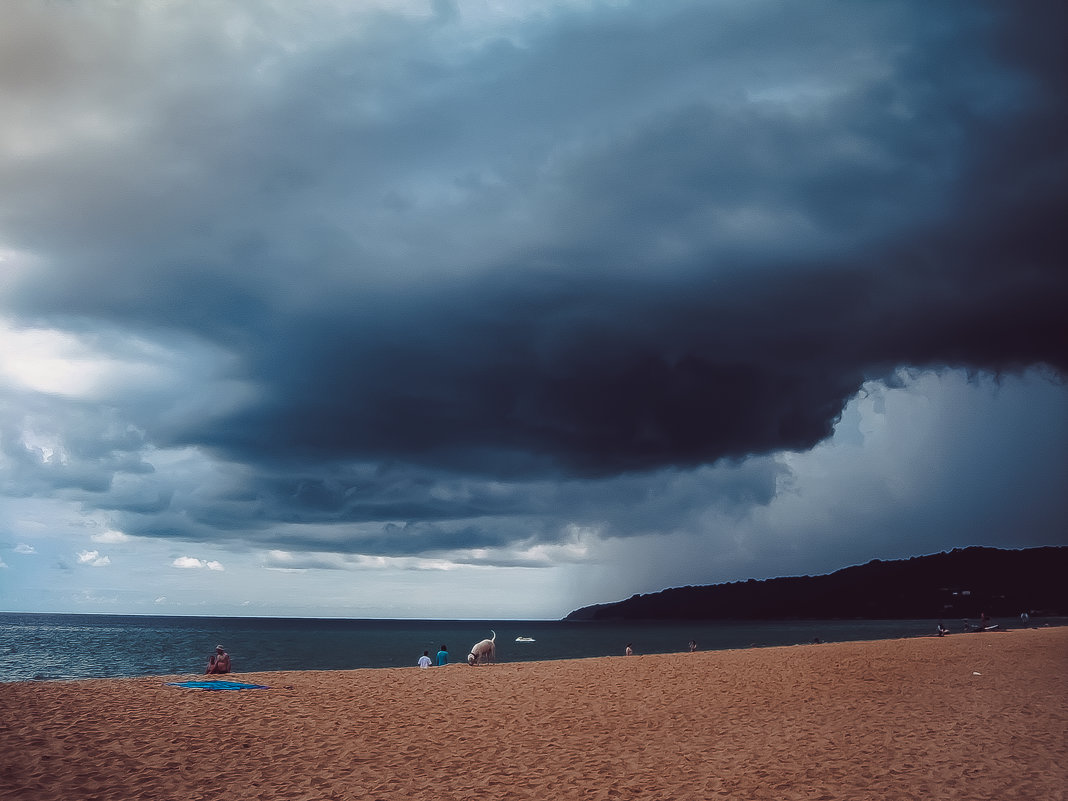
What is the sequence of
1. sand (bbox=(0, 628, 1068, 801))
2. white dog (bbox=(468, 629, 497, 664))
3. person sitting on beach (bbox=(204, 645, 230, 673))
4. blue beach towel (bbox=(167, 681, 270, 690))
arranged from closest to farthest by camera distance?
sand (bbox=(0, 628, 1068, 801)) → blue beach towel (bbox=(167, 681, 270, 690)) → person sitting on beach (bbox=(204, 645, 230, 673)) → white dog (bbox=(468, 629, 497, 664))

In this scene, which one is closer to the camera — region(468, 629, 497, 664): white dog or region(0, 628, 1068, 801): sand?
region(0, 628, 1068, 801): sand

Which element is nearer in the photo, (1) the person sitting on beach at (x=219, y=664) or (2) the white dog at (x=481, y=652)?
(1) the person sitting on beach at (x=219, y=664)

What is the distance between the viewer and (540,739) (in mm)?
15914

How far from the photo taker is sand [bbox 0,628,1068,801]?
12266 millimetres

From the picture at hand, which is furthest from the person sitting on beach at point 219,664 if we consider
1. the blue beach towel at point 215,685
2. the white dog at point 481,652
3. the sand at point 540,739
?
the white dog at point 481,652

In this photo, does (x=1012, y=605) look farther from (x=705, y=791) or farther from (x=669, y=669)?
(x=705, y=791)

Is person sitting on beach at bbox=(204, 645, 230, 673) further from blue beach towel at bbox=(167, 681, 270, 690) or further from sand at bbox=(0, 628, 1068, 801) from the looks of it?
blue beach towel at bbox=(167, 681, 270, 690)

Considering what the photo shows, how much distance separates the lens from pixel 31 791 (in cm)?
1095

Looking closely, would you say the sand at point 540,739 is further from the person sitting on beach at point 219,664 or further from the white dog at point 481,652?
the white dog at point 481,652

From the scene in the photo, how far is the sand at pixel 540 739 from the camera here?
12.3 m

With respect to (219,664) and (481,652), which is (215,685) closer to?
(219,664)

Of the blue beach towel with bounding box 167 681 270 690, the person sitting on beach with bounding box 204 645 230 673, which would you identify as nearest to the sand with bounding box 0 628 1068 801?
the blue beach towel with bounding box 167 681 270 690

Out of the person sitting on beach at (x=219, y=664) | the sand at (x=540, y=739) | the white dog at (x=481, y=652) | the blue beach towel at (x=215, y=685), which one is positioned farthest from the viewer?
the white dog at (x=481, y=652)

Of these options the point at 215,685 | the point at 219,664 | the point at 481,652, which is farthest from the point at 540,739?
the point at 481,652
